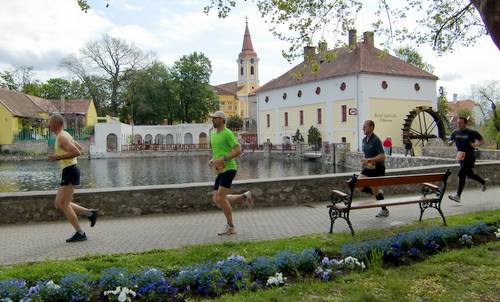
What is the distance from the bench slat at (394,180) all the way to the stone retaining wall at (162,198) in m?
3.22

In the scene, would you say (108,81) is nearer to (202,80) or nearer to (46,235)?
(202,80)

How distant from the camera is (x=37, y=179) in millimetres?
31016

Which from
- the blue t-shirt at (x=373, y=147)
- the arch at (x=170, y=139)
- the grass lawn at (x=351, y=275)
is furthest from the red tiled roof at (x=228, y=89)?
the grass lawn at (x=351, y=275)

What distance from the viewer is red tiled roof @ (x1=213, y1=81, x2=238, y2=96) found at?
13088 cm

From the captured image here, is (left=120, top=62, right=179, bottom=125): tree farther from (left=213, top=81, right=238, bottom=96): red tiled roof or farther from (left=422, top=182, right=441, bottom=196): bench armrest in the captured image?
(left=422, top=182, right=441, bottom=196): bench armrest

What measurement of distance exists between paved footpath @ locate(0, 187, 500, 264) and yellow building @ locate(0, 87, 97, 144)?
6528 cm

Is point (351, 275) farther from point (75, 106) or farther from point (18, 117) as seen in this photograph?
point (75, 106)

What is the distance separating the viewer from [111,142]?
7188 cm

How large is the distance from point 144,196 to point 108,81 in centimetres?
7172

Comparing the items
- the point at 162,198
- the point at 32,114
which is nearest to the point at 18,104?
the point at 32,114

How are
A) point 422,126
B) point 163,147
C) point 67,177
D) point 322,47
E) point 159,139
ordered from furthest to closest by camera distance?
point 159,139
point 163,147
point 422,126
point 322,47
point 67,177

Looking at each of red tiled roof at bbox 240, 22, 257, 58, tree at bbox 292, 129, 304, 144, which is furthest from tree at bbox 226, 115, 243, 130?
tree at bbox 292, 129, 304, 144

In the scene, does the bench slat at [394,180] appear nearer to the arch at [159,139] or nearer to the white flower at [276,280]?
the white flower at [276,280]

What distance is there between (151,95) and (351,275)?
76.1m
